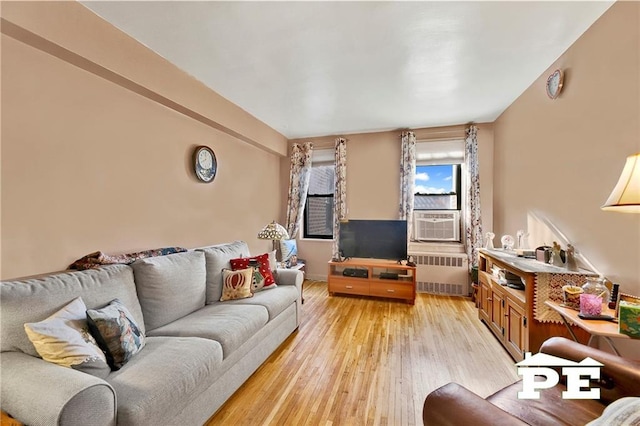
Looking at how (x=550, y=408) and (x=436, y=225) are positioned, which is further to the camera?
(x=436, y=225)

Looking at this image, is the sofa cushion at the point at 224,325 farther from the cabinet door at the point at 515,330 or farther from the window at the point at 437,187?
the window at the point at 437,187

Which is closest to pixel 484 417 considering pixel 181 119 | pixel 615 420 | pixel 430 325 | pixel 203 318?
pixel 615 420

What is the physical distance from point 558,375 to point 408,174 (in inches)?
135

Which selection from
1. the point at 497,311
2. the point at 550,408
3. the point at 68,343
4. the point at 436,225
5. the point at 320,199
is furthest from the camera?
the point at 320,199

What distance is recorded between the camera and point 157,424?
130 centimetres

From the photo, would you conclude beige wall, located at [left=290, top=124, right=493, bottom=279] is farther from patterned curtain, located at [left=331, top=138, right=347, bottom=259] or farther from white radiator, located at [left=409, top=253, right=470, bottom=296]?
white radiator, located at [left=409, top=253, right=470, bottom=296]

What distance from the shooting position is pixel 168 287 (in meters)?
2.14

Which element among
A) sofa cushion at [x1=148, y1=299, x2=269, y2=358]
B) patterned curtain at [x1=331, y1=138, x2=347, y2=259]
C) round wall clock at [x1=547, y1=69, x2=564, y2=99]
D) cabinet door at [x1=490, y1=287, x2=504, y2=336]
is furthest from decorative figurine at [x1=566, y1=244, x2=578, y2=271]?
patterned curtain at [x1=331, y1=138, x2=347, y2=259]

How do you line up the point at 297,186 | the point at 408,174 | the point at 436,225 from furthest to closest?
the point at 297,186, the point at 436,225, the point at 408,174

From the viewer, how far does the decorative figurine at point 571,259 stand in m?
2.16

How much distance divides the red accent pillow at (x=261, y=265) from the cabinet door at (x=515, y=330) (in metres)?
2.35

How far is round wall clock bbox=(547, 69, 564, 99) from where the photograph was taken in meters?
2.44

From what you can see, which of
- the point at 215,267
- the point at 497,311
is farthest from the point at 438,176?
the point at 215,267

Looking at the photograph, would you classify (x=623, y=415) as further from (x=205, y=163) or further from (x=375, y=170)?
(x=375, y=170)
